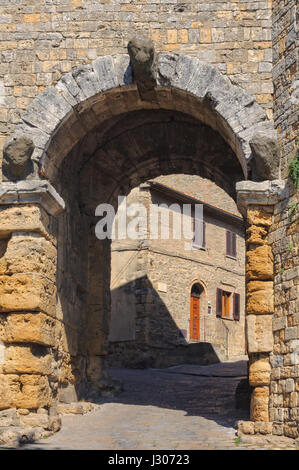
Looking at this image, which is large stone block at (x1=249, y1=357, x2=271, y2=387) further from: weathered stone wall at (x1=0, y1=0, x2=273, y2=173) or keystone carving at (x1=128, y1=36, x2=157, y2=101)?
keystone carving at (x1=128, y1=36, x2=157, y2=101)

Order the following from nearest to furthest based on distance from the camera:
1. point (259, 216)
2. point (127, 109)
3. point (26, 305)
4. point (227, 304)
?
point (26, 305) → point (259, 216) → point (127, 109) → point (227, 304)

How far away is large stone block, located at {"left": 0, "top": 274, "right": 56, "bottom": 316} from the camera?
7.89m

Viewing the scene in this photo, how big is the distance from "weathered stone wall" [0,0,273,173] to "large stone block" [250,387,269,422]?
3.52 meters

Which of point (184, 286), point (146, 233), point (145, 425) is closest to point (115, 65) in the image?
point (145, 425)

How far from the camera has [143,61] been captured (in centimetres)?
812

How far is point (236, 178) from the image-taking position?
11.2 metres

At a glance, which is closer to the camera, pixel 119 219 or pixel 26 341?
pixel 26 341

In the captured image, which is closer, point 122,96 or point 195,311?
point 122,96

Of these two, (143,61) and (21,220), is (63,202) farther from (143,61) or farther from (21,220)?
(143,61)

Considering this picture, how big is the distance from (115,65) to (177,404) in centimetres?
506

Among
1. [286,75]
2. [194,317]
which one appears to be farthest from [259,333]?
[194,317]

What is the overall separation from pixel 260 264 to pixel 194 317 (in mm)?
13329

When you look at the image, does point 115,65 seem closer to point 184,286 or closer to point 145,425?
point 145,425

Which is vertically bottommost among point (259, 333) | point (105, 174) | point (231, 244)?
point (259, 333)
